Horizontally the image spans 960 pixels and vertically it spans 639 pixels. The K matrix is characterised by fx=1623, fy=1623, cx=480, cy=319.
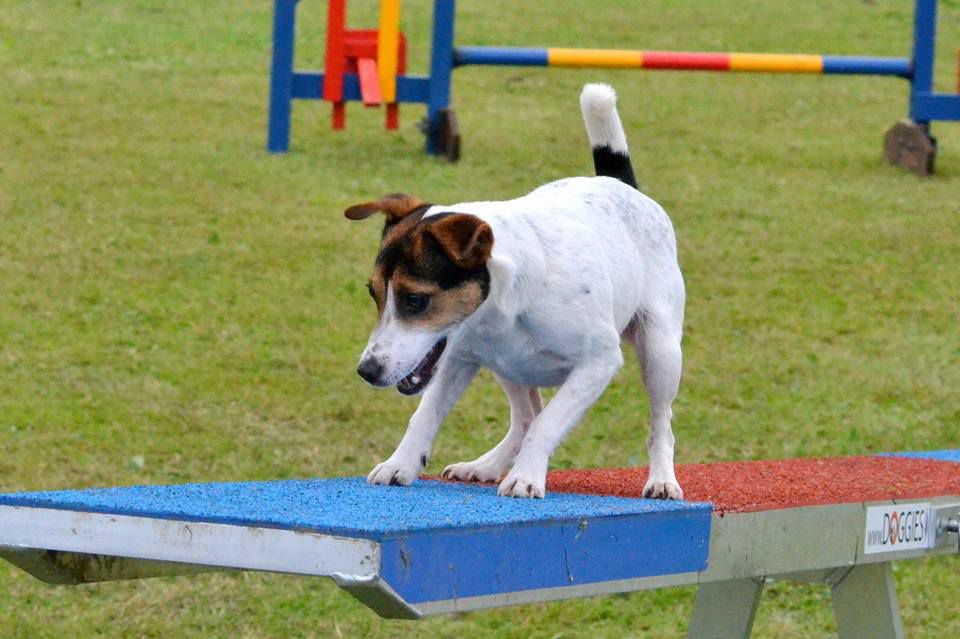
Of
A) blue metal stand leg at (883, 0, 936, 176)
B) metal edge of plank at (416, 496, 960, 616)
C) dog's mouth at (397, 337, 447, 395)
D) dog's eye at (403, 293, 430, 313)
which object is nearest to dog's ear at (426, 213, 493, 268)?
dog's eye at (403, 293, 430, 313)

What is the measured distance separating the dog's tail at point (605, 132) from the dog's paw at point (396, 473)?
1094 millimetres

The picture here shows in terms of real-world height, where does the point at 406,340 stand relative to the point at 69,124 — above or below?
above

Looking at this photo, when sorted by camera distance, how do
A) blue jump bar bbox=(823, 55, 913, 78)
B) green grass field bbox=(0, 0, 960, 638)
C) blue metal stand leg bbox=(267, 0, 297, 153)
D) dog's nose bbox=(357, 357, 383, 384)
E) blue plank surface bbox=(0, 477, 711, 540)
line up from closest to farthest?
blue plank surface bbox=(0, 477, 711, 540), dog's nose bbox=(357, 357, 383, 384), green grass field bbox=(0, 0, 960, 638), blue metal stand leg bbox=(267, 0, 297, 153), blue jump bar bbox=(823, 55, 913, 78)

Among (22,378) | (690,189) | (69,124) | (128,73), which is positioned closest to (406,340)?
(22,378)

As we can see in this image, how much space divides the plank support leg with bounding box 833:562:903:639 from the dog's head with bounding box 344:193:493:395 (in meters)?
1.74

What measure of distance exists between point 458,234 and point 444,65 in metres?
8.31

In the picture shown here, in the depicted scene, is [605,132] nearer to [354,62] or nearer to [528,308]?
[528,308]

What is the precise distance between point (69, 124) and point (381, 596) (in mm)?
10636

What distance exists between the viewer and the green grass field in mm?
6598

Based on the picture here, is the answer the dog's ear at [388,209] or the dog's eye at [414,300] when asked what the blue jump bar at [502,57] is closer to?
the dog's ear at [388,209]

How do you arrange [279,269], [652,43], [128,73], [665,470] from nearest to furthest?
[665,470], [279,269], [128,73], [652,43]

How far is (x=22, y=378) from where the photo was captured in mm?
8172

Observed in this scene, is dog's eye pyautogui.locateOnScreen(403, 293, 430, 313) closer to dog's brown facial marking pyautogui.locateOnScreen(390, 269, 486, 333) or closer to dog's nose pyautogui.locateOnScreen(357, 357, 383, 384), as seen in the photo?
dog's brown facial marking pyautogui.locateOnScreen(390, 269, 486, 333)

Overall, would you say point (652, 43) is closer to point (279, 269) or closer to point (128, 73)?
point (128, 73)
